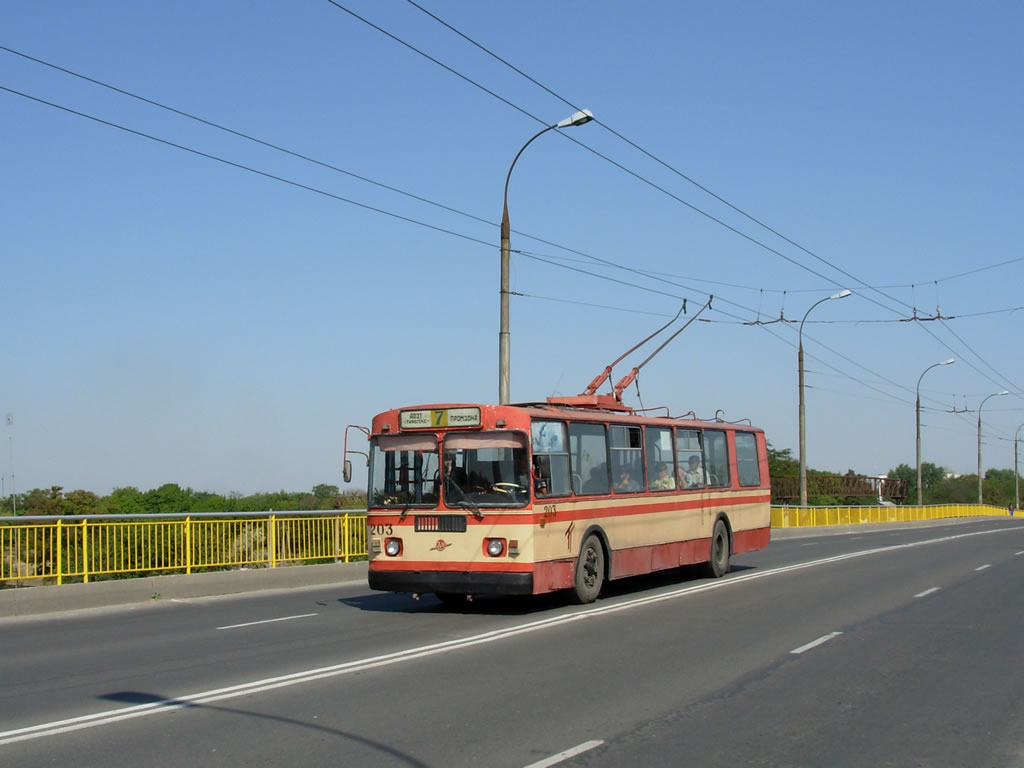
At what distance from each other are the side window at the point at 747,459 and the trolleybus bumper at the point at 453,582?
8836 mm

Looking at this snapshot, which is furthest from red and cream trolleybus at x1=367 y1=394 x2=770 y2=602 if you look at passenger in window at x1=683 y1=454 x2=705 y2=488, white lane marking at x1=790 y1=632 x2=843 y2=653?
white lane marking at x1=790 y1=632 x2=843 y2=653

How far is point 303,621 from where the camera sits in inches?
559

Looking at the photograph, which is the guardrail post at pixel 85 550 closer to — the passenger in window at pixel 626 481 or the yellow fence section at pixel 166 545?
the yellow fence section at pixel 166 545

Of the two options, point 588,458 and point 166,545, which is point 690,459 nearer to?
point 588,458

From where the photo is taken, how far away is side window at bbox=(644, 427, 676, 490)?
18094 mm

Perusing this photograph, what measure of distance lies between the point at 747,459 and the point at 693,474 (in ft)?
10.6

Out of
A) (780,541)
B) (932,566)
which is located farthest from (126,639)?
(780,541)

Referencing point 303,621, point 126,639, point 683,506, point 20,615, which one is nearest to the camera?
point 126,639

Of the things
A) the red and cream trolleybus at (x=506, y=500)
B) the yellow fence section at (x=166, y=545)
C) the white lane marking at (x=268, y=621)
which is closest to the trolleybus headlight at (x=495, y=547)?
the red and cream trolleybus at (x=506, y=500)

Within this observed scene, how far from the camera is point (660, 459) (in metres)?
18.5

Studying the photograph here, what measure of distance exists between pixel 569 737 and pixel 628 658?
3486 millimetres

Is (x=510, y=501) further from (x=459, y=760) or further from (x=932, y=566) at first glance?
(x=932, y=566)

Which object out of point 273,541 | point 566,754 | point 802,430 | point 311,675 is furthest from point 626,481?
point 802,430

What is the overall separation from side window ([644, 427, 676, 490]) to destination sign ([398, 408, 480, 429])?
4.20 meters
